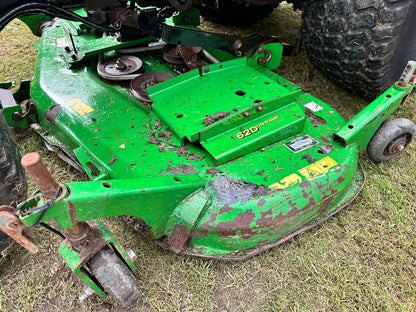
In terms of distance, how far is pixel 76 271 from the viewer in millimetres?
1168

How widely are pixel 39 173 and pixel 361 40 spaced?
1654mm

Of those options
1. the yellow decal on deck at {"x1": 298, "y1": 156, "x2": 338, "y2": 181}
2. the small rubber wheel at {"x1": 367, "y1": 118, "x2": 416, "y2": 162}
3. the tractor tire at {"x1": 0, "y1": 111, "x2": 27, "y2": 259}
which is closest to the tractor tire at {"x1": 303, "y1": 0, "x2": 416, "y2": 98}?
the small rubber wheel at {"x1": 367, "y1": 118, "x2": 416, "y2": 162}

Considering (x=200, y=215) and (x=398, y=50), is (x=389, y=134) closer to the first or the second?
(x=398, y=50)

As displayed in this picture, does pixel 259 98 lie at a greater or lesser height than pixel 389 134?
greater

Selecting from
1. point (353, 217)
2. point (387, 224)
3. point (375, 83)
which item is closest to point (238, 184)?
point (353, 217)

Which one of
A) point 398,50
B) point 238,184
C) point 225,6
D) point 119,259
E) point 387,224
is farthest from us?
point 225,6

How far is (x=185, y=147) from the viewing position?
162 cm

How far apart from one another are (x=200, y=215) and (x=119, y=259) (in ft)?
1.14

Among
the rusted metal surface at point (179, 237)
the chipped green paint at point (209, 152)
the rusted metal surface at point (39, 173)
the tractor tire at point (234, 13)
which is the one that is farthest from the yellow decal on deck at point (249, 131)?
the tractor tire at point (234, 13)

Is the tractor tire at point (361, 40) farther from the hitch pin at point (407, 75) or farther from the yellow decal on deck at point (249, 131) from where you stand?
the yellow decal on deck at point (249, 131)

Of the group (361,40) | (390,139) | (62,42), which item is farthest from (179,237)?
(62,42)

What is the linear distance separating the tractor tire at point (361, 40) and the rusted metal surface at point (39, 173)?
1.61 m

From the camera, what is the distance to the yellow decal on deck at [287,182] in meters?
1.44

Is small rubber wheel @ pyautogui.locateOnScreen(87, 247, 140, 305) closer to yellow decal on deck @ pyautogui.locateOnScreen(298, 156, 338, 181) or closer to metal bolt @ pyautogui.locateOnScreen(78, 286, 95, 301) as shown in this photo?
metal bolt @ pyautogui.locateOnScreen(78, 286, 95, 301)
